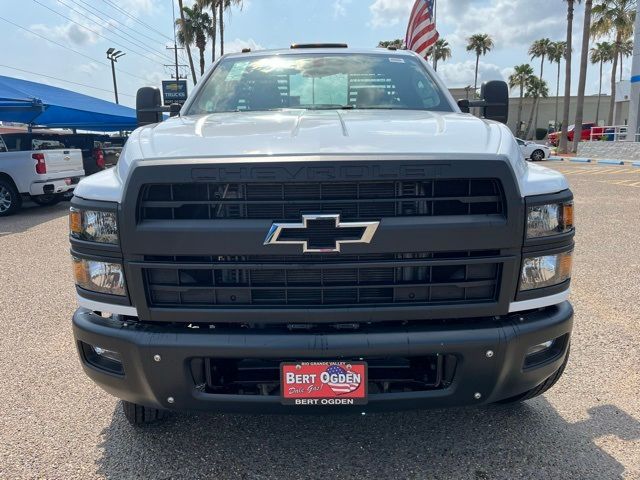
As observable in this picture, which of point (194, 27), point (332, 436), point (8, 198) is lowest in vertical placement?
point (332, 436)

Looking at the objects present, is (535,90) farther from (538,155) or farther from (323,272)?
(323,272)

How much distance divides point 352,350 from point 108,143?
17851 mm

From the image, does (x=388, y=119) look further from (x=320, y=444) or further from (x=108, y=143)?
(x=108, y=143)

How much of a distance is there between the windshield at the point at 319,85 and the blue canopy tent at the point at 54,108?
11428mm

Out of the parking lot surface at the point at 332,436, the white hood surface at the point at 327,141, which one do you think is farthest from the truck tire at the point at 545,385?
the white hood surface at the point at 327,141

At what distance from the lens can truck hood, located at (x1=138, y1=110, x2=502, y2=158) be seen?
2.24 metres

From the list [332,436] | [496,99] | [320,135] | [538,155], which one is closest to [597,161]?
[538,155]

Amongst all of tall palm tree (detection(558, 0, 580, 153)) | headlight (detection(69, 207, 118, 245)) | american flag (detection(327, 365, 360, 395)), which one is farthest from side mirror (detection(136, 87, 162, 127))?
tall palm tree (detection(558, 0, 580, 153))

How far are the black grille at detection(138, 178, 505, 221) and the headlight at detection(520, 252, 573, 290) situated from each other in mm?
288

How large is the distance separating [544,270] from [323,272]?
3.14 ft

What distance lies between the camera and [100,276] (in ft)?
7.61

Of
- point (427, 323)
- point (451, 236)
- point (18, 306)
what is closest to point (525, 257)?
point (451, 236)

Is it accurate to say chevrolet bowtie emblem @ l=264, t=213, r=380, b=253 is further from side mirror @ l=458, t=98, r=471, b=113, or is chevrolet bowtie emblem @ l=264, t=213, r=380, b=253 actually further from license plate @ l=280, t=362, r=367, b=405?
side mirror @ l=458, t=98, r=471, b=113

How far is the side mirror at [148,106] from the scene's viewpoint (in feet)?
12.9
